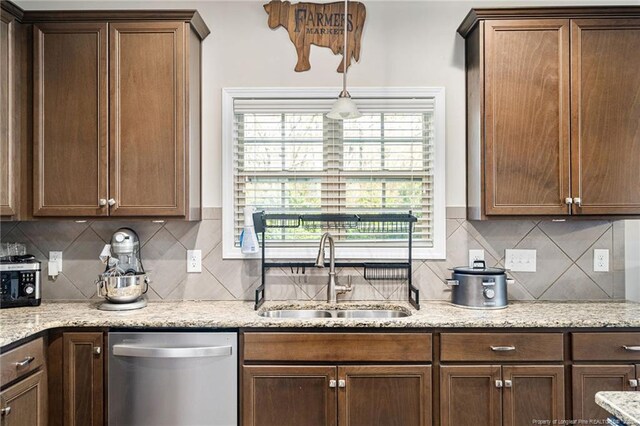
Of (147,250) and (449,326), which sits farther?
(147,250)

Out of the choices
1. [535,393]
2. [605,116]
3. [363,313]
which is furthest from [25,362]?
[605,116]

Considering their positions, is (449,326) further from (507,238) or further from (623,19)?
(623,19)

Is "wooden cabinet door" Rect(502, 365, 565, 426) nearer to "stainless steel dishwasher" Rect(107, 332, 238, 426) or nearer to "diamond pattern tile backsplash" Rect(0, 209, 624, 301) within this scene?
"diamond pattern tile backsplash" Rect(0, 209, 624, 301)

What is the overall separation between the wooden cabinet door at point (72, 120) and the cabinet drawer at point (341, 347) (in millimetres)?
1148

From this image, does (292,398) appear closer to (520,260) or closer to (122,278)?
(122,278)

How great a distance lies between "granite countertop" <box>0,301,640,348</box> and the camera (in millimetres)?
2088

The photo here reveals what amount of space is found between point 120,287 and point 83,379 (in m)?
0.46

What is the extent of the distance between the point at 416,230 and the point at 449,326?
733mm

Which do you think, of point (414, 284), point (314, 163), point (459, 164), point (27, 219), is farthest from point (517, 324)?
point (27, 219)

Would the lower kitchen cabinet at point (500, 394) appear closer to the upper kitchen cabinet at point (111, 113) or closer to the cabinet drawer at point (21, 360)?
the upper kitchen cabinet at point (111, 113)

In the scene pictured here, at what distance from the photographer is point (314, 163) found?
272cm

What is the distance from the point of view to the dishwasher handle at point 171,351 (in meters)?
2.07

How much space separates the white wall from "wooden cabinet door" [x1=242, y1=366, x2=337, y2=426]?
110 cm

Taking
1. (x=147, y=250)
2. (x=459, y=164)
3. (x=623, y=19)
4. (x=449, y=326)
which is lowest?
(x=449, y=326)
